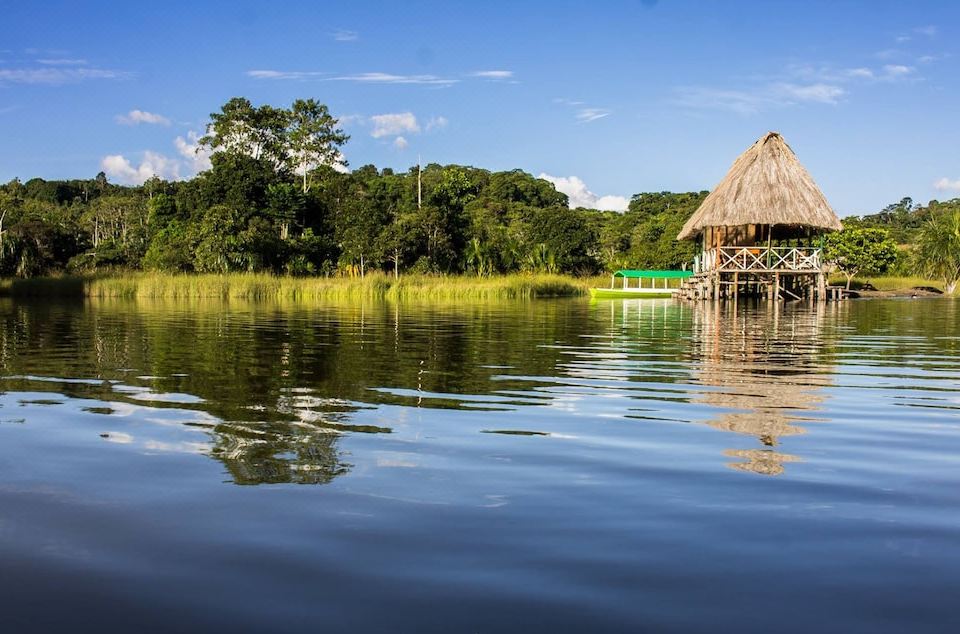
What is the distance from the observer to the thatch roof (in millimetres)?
29000

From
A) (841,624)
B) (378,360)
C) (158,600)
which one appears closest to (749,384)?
(378,360)

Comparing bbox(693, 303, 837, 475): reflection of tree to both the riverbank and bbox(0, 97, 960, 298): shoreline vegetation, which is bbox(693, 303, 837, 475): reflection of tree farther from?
the riverbank

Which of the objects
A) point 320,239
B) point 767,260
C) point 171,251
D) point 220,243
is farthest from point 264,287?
point 767,260

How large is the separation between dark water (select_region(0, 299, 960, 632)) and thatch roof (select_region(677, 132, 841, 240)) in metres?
21.1

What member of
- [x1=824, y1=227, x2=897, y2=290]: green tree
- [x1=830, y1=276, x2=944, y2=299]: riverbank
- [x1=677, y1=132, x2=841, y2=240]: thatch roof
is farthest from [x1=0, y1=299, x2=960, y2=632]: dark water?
[x1=824, y1=227, x2=897, y2=290]: green tree

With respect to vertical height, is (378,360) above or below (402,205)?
below

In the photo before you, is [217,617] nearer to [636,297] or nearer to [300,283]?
[300,283]

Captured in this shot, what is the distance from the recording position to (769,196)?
2952cm

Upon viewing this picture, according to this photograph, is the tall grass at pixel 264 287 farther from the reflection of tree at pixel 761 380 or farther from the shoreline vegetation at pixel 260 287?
the reflection of tree at pixel 761 380

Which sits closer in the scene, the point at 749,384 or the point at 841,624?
the point at 841,624

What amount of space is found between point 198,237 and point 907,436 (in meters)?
35.2

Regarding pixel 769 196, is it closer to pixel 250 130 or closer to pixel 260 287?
pixel 260 287

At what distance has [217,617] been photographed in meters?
2.57

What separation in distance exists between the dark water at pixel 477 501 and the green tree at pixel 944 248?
34.5 m
